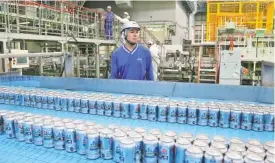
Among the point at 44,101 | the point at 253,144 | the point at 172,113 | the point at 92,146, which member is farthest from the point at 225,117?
the point at 44,101

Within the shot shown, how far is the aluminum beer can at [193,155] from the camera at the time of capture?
107cm

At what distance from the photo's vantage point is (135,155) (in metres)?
1.19

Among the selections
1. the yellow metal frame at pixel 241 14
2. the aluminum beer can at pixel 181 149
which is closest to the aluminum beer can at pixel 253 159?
the aluminum beer can at pixel 181 149

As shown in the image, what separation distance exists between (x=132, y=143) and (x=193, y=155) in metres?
0.29

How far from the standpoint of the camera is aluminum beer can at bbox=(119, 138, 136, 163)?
3.80 ft

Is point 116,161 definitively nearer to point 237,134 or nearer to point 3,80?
point 237,134

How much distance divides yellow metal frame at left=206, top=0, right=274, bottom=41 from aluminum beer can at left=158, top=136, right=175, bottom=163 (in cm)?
688

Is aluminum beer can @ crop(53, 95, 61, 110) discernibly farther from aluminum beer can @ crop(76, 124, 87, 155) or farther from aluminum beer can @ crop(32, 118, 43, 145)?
aluminum beer can @ crop(76, 124, 87, 155)

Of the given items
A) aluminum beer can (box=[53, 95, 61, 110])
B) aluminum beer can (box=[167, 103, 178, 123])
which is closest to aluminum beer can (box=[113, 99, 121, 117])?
aluminum beer can (box=[167, 103, 178, 123])

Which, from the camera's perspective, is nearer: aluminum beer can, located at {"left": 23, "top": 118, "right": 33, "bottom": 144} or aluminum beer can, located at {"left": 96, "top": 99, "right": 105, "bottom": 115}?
aluminum beer can, located at {"left": 23, "top": 118, "right": 33, "bottom": 144}

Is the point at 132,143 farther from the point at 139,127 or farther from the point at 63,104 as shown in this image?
the point at 63,104

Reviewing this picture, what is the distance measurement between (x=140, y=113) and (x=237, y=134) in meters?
0.70

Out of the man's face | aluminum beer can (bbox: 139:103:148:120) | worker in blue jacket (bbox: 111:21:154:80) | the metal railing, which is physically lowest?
aluminum beer can (bbox: 139:103:148:120)

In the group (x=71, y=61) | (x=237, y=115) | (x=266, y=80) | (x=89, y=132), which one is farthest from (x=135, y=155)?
(x=71, y=61)
